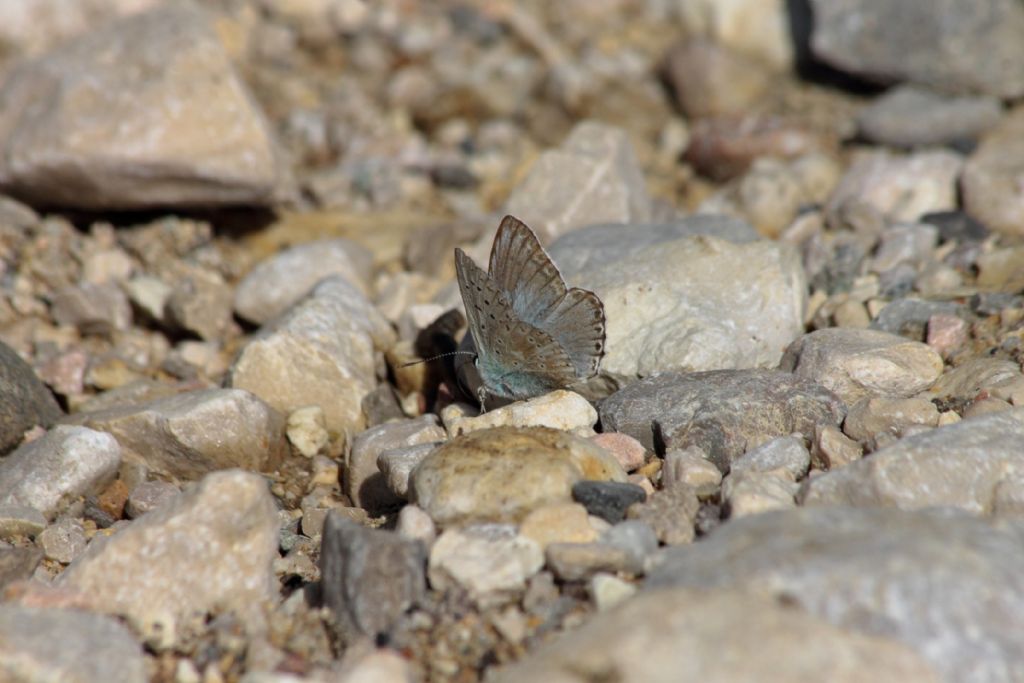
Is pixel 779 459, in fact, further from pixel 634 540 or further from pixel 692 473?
pixel 634 540

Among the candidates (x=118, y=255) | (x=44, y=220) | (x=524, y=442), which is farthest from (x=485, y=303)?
(x=44, y=220)

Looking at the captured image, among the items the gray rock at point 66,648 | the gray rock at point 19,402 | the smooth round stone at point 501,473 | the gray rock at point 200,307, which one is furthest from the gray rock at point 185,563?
the gray rock at point 200,307

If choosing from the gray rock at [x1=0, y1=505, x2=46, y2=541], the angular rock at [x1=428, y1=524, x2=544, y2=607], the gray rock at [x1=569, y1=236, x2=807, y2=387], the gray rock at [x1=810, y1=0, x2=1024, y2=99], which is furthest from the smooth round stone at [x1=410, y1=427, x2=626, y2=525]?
the gray rock at [x1=810, y1=0, x2=1024, y2=99]

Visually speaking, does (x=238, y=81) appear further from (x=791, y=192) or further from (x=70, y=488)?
(x=791, y=192)

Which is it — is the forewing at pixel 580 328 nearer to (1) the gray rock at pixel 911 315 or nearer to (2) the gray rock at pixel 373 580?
(2) the gray rock at pixel 373 580

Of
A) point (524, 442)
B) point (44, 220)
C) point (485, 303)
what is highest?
point (485, 303)
